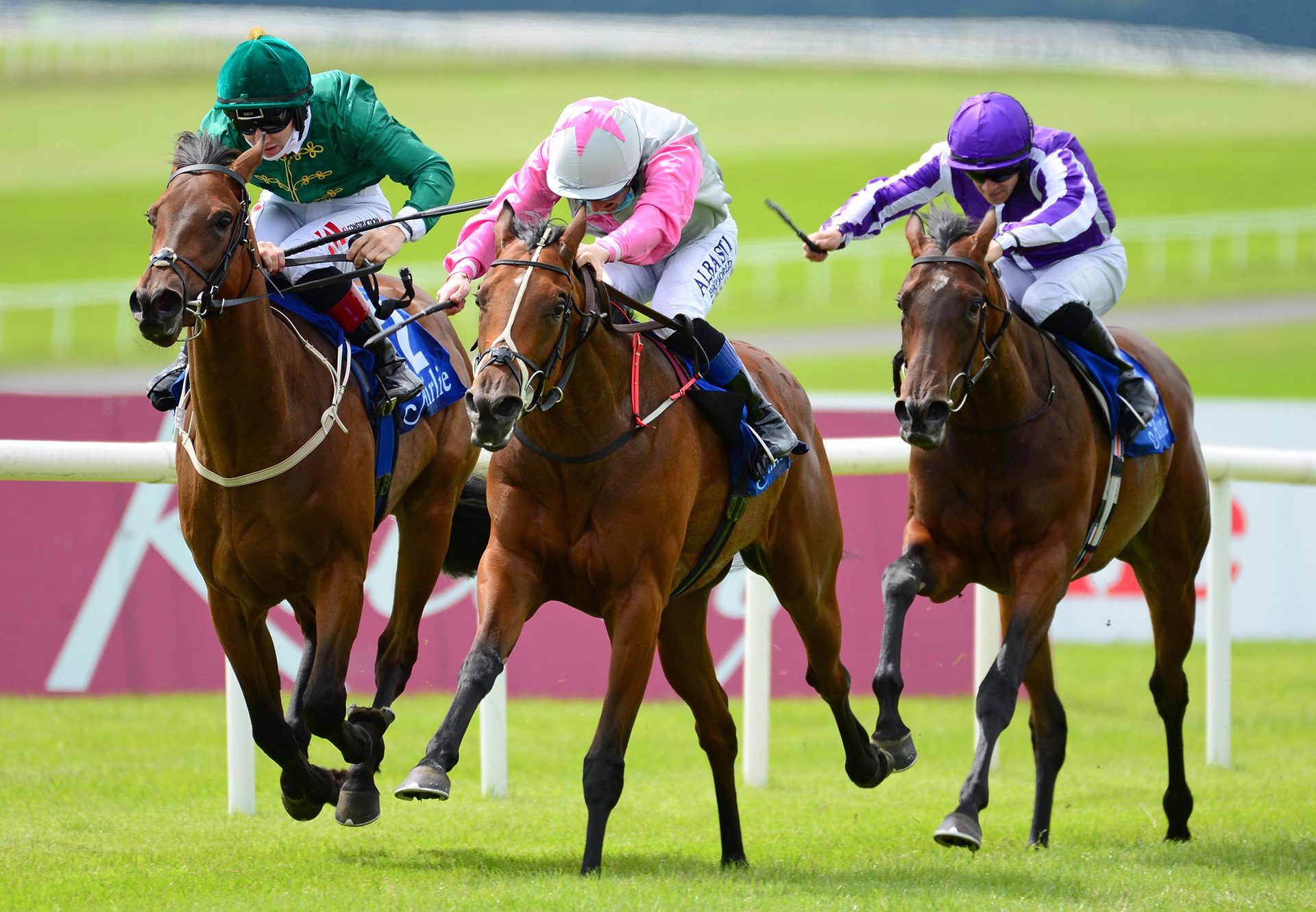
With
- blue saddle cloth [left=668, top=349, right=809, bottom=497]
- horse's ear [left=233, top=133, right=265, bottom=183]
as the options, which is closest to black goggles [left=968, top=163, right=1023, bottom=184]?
blue saddle cloth [left=668, top=349, right=809, bottom=497]

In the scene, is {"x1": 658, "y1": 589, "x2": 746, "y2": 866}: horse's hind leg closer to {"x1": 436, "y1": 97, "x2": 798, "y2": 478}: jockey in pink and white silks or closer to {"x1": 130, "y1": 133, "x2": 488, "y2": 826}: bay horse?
{"x1": 436, "y1": 97, "x2": 798, "y2": 478}: jockey in pink and white silks

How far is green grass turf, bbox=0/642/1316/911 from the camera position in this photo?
15.6 feet

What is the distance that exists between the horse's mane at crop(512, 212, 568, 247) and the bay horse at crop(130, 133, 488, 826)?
789mm

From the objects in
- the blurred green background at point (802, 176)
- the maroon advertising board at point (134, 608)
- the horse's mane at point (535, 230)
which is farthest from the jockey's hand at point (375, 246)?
the blurred green background at point (802, 176)

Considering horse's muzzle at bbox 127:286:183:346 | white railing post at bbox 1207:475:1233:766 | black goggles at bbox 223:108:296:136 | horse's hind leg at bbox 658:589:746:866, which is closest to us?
horse's muzzle at bbox 127:286:183:346

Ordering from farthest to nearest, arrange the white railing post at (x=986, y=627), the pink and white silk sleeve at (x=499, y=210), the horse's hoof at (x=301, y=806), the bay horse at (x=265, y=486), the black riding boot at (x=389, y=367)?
the white railing post at (x=986, y=627)
the black riding boot at (x=389, y=367)
the horse's hoof at (x=301, y=806)
the pink and white silk sleeve at (x=499, y=210)
the bay horse at (x=265, y=486)

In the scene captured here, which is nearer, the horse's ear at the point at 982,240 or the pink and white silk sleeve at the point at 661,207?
the pink and white silk sleeve at the point at 661,207

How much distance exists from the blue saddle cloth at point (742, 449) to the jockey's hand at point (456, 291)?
85 cm

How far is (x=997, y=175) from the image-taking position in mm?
6047

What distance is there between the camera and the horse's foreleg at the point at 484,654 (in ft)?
14.9

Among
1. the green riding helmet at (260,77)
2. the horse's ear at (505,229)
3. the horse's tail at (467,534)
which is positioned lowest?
the horse's tail at (467,534)

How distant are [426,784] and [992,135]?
9.96 ft

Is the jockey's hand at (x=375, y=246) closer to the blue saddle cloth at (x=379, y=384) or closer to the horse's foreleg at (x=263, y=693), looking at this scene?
the blue saddle cloth at (x=379, y=384)

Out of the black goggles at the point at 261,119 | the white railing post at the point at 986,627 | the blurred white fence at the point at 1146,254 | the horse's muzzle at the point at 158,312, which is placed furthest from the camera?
the blurred white fence at the point at 1146,254
